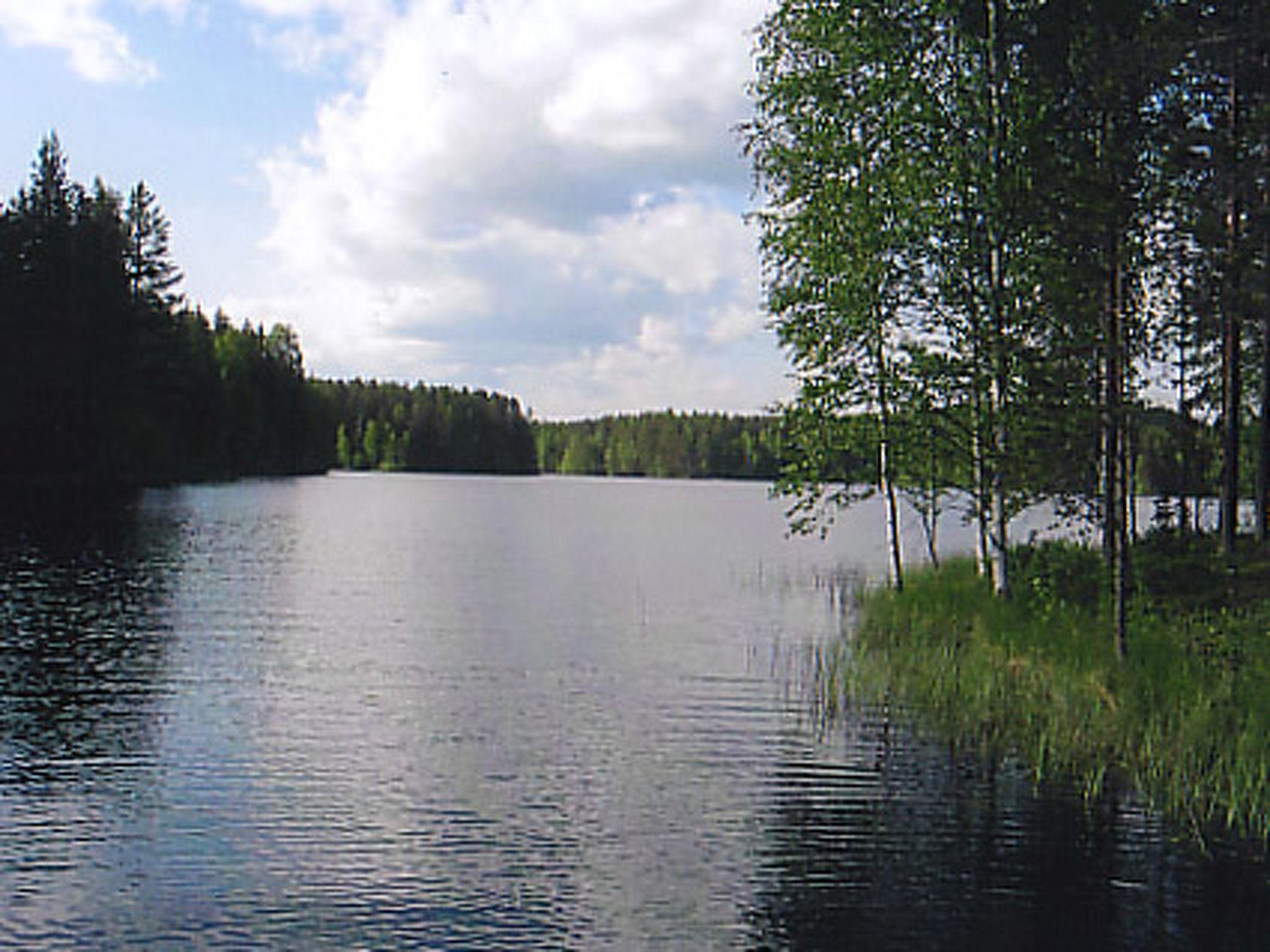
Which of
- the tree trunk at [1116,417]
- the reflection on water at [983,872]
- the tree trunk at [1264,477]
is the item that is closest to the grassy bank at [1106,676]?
the tree trunk at [1116,417]

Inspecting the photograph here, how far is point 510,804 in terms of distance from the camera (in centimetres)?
1354

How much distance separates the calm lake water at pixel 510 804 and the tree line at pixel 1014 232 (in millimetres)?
5281

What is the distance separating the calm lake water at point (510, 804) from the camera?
33.1 ft

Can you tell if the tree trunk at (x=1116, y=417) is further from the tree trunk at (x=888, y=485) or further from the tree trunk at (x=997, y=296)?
the tree trunk at (x=888, y=485)

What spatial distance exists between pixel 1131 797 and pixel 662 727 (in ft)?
22.1

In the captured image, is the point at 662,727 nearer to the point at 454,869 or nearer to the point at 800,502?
the point at 454,869

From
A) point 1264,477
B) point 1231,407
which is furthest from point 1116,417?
point 1264,477

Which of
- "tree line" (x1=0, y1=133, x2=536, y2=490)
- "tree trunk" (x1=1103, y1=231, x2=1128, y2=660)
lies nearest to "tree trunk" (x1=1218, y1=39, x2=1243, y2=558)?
"tree trunk" (x1=1103, y1=231, x2=1128, y2=660)

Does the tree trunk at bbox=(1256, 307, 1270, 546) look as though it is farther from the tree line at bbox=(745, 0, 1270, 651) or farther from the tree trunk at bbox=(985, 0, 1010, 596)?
the tree trunk at bbox=(985, 0, 1010, 596)

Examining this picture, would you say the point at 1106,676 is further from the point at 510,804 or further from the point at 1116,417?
the point at 510,804

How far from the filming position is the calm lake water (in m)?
10.1

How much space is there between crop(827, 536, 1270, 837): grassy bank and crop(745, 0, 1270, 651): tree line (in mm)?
1224

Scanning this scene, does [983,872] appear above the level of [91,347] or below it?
below

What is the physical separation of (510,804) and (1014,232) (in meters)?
14.4
